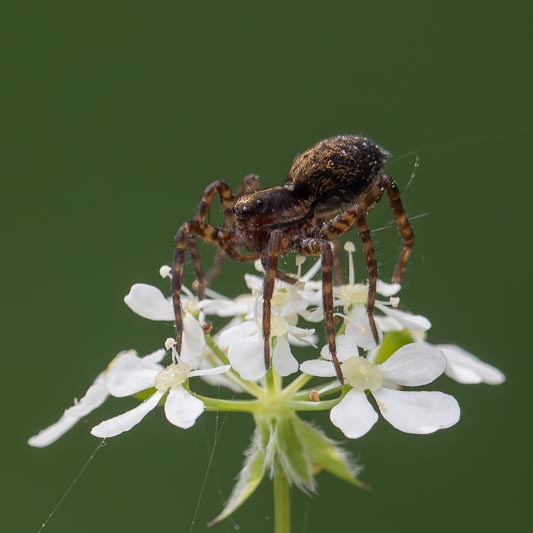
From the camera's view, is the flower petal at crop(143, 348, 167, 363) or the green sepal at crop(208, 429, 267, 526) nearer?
the green sepal at crop(208, 429, 267, 526)

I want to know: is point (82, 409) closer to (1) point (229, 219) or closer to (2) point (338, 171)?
(1) point (229, 219)

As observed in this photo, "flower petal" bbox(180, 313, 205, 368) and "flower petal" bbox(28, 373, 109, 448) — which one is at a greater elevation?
"flower petal" bbox(180, 313, 205, 368)

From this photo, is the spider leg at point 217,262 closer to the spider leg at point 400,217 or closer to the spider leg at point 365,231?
the spider leg at point 365,231

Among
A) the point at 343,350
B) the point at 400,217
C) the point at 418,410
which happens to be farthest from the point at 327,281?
the point at 400,217

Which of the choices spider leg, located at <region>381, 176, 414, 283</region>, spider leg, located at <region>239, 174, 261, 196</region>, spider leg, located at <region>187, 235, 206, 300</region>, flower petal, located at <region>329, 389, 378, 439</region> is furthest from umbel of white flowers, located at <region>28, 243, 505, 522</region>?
spider leg, located at <region>239, 174, 261, 196</region>

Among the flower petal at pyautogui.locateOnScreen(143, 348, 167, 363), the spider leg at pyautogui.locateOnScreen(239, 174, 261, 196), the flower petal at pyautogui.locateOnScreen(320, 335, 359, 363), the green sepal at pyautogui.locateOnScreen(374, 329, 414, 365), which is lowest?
the flower petal at pyautogui.locateOnScreen(320, 335, 359, 363)

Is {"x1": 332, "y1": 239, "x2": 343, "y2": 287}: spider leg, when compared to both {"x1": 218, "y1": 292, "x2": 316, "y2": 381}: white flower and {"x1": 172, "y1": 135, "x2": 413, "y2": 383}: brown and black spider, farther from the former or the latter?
{"x1": 218, "y1": 292, "x2": 316, "y2": 381}: white flower

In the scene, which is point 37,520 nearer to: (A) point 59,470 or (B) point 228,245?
(A) point 59,470
